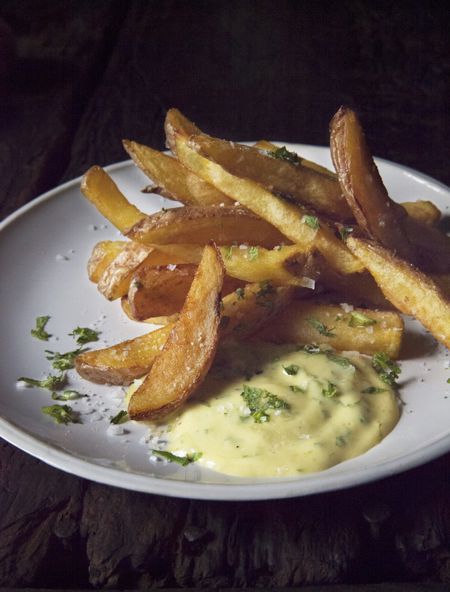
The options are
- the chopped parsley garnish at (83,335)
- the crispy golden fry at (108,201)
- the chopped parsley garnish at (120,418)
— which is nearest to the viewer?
the chopped parsley garnish at (120,418)

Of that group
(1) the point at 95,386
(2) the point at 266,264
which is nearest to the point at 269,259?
(2) the point at 266,264

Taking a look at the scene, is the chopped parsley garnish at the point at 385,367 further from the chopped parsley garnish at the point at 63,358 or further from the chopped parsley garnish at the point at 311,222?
the chopped parsley garnish at the point at 63,358

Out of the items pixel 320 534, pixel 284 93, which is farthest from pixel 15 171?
pixel 320 534

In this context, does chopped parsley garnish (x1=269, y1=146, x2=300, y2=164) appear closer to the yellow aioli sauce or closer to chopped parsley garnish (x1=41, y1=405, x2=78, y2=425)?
the yellow aioli sauce

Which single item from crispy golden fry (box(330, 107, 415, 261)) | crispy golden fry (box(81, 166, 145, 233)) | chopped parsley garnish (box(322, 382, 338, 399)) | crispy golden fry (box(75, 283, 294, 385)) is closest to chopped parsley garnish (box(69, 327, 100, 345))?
crispy golden fry (box(75, 283, 294, 385))

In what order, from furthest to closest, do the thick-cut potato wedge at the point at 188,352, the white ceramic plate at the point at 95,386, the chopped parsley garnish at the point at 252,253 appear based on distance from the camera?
1. the chopped parsley garnish at the point at 252,253
2. the thick-cut potato wedge at the point at 188,352
3. the white ceramic plate at the point at 95,386

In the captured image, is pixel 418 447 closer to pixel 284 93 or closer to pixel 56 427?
pixel 56 427

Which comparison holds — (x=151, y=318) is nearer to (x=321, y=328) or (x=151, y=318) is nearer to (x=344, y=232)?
(x=321, y=328)

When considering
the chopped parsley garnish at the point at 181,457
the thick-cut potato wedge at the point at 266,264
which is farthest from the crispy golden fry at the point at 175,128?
the chopped parsley garnish at the point at 181,457
